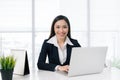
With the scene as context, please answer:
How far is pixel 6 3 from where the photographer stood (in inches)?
164

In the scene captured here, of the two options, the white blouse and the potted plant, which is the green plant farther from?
the white blouse

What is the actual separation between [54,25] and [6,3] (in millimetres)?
1923

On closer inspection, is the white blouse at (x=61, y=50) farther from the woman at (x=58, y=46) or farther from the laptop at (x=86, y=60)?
the laptop at (x=86, y=60)

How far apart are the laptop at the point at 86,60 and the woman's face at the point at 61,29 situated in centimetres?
56

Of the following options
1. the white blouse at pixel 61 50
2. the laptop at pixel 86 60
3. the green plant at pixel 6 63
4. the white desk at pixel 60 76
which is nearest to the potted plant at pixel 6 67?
the green plant at pixel 6 63

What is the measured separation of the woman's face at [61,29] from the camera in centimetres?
249

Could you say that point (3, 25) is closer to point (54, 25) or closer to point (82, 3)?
point (82, 3)

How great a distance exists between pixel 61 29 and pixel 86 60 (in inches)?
23.9

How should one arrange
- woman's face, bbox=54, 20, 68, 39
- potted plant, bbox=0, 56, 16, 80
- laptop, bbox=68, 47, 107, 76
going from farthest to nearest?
woman's face, bbox=54, 20, 68, 39
laptop, bbox=68, 47, 107, 76
potted plant, bbox=0, 56, 16, 80

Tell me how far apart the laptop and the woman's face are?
1.84 ft

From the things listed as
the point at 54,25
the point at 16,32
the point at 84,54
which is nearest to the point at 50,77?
the point at 84,54

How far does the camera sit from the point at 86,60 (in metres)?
2.00

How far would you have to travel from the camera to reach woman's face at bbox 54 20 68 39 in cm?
249

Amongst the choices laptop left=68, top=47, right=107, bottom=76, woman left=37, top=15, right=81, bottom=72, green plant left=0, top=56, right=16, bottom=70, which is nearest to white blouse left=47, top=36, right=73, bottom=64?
woman left=37, top=15, right=81, bottom=72
